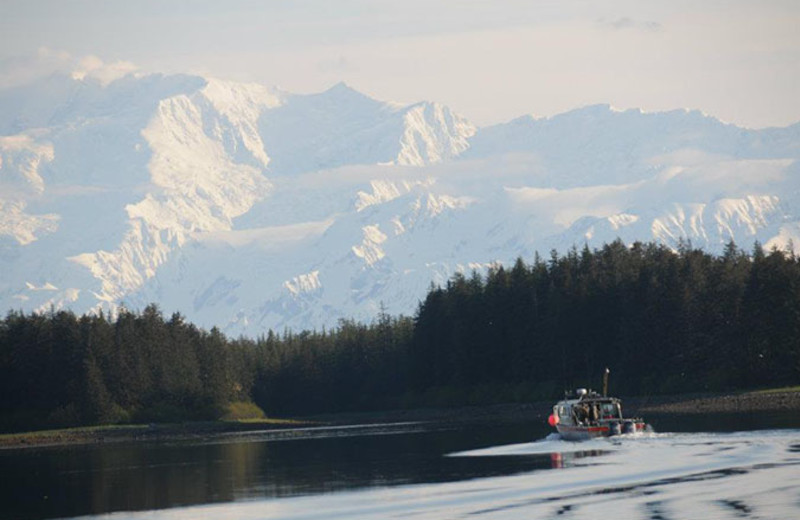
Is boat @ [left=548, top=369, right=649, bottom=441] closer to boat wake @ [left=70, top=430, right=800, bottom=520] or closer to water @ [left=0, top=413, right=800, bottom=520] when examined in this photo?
water @ [left=0, top=413, right=800, bottom=520]

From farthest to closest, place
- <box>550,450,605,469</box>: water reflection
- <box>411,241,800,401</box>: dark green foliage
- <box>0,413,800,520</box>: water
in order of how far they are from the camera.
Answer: <box>411,241,800,401</box>: dark green foliage, <box>550,450,605,469</box>: water reflection, <box>0,413,800,520</box>: water

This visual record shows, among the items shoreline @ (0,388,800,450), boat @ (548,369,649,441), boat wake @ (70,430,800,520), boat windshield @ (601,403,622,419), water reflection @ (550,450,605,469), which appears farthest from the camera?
shoreline @ (0,388,800,450)

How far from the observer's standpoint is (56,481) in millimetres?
108312

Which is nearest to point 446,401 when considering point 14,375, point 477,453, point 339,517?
point 14,375

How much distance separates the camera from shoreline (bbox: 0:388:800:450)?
145 meters

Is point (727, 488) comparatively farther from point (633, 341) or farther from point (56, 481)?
point (633, 341)

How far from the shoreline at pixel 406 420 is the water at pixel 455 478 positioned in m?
13.8

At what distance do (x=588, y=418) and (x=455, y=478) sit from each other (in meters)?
34.3

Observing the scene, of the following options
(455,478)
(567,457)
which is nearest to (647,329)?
(567,457)

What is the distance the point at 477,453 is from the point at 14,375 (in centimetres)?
10196

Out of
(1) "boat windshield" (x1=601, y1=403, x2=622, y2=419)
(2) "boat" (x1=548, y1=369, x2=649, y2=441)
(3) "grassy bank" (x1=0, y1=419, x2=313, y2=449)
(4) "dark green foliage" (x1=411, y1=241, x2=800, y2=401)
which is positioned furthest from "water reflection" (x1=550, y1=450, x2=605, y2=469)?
(3) "grassy bank" (x1=0, y1=419, x2=313, y2=449)

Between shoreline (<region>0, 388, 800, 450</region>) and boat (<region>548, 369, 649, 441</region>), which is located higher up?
shoreline (<region>0, 388, 800, 450</region>)

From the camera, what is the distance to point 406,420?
182125 mm

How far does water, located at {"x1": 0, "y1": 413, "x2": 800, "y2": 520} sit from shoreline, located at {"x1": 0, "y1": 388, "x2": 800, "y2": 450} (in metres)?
13.8
